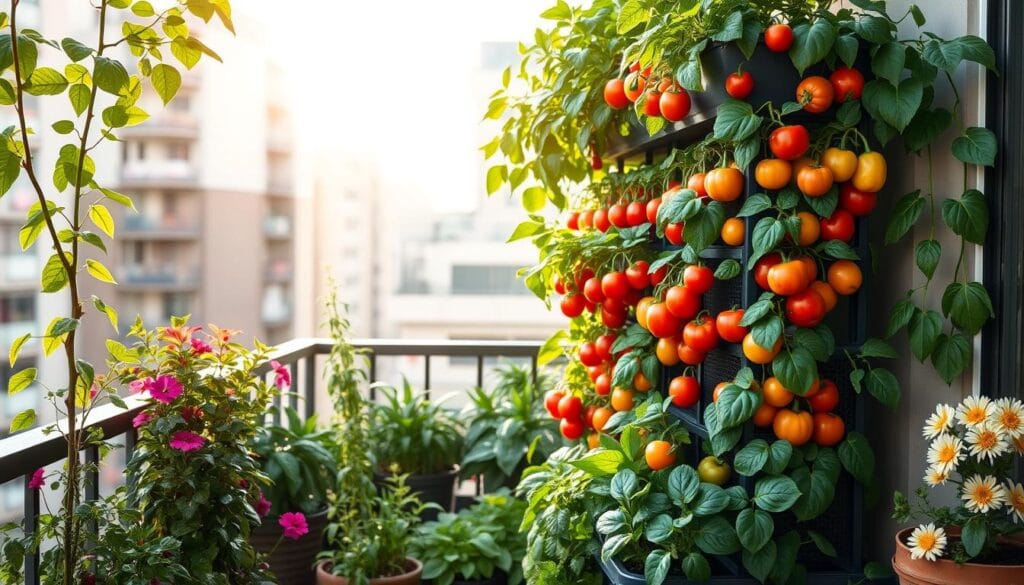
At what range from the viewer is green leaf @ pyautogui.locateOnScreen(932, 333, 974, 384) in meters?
1.81

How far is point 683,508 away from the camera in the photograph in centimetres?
195

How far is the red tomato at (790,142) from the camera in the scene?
1.83 m

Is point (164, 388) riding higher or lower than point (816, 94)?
lower

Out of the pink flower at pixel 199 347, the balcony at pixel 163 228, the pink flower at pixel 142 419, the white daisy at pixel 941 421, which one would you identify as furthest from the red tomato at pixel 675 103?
the balcony at pixel 163 228

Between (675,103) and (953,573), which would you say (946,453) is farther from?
(675,103)

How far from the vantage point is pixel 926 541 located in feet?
5.13

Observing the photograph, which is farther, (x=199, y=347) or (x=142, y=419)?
(x=199, y=347)

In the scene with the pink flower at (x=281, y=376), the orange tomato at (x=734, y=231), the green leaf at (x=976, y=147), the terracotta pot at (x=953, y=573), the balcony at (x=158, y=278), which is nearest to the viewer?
the terracotta pot at (x=953, y=573)

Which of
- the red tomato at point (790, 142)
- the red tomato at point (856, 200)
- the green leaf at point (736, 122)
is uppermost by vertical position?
the green leaf at point (736, 122)

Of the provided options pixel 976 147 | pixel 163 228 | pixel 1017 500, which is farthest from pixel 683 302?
pixel 163 228

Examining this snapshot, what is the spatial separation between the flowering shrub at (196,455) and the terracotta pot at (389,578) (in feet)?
1.77

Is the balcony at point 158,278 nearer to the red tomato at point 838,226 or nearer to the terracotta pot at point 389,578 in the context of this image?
the terracotta pot at point 389,578

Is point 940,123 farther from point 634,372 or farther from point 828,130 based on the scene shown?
point 634,372

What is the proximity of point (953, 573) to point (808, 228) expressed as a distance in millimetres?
678
